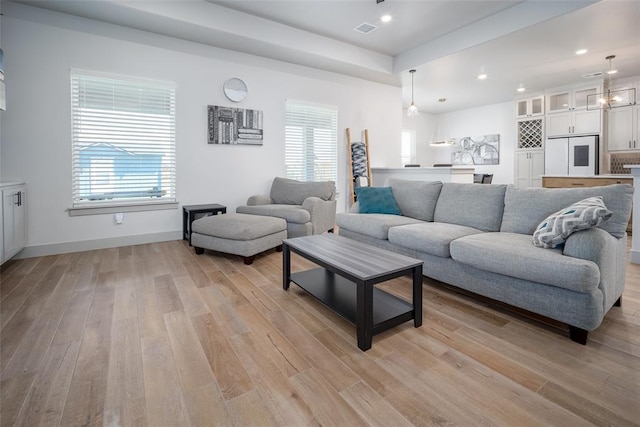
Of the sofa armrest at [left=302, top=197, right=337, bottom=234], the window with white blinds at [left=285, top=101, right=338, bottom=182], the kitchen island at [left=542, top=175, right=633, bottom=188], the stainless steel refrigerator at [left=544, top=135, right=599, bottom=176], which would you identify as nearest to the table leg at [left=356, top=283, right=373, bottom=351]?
the sofa armrest at [left=302, top=197, right=337, bottom=234]

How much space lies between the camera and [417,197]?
3584 millimetres

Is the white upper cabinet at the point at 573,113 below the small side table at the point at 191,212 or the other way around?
the other way around

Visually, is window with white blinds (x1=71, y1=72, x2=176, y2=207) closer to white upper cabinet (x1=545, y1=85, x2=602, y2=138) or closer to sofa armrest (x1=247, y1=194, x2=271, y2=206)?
sofa armrest (x1=247, y1=194, x2=271, y2=206)

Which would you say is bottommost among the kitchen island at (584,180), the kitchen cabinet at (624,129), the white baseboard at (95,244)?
the white baseboard at (95,244)

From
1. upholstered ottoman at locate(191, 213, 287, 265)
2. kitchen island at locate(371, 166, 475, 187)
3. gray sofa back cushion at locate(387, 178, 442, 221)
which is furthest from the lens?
kitchen island at locate(371, 166, 475, 187)

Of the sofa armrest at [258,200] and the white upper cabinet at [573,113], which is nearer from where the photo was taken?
the sofa armrest at [258,200]

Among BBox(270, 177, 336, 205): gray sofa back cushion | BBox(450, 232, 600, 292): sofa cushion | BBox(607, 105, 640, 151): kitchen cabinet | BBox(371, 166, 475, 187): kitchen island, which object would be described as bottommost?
BBox(450, 232, 600, 292): sofa cushion

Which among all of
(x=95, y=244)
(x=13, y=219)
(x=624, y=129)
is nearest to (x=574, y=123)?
(x=624, y=129)

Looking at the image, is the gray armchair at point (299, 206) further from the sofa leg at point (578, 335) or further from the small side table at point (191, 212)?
the sofa leg at point (578, 335)

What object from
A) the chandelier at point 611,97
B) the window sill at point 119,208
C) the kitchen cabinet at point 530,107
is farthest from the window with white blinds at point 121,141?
the chandelier at point 611,97

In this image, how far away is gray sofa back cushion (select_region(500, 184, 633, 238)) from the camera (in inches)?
82.4

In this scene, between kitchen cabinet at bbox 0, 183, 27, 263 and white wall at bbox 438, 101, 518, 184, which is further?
white wall at bbox 438, 101, 518, 184

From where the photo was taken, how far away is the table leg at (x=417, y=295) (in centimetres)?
197

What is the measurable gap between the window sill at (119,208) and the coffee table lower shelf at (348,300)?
8.70 ft
